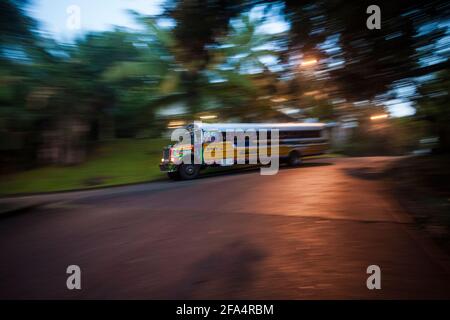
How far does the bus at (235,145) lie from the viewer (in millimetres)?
15656

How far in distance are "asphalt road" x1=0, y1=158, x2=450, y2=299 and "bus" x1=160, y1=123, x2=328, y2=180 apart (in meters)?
6.35

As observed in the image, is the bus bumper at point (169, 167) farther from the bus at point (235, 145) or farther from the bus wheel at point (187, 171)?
the bus wheel at point (187, 171)

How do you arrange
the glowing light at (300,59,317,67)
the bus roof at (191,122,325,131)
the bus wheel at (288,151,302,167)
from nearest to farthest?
1. the glowing light at (300,59,317,67)
2. the bus roof at (191,122,325,131)
3. the bus wheel at (288,151,302,167)

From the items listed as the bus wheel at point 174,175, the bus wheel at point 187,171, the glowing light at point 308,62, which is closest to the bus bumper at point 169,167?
the bus wheel at point 187,171

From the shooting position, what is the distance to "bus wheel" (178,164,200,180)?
51.2 ft

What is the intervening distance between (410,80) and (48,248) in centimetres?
710

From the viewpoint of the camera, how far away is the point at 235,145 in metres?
17.1

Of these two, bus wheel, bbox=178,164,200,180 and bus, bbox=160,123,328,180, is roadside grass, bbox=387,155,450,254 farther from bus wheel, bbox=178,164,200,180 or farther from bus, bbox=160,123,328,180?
bus wheel, bbox=178,164,200,180

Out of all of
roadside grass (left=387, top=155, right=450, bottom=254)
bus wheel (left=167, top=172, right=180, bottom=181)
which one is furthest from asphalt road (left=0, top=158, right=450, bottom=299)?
bus wheel (left=167, top=172, right=180, bottom=181)

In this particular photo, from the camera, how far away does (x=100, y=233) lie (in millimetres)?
6551

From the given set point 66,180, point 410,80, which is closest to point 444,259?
point 410,80

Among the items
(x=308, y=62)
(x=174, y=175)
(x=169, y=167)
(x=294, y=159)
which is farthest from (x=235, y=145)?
(x=308, y=62)

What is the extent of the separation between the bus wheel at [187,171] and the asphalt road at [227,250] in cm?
625

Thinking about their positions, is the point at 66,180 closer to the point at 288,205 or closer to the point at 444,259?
the point at 288,205
